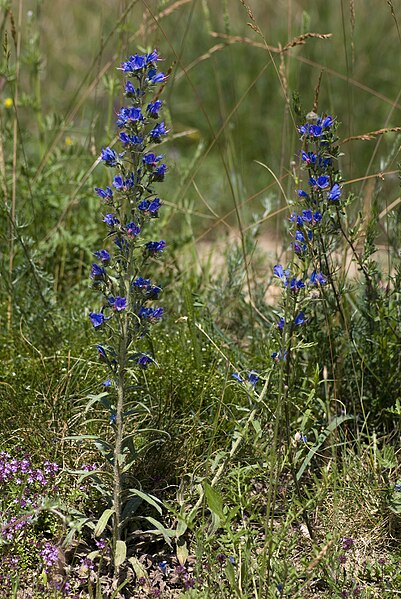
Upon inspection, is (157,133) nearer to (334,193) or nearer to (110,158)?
(110,158)

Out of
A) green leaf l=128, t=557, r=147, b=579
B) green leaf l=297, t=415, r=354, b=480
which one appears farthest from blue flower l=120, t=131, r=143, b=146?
green leaf l=128, t=557, r=147, b=579

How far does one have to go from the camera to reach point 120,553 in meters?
2.55

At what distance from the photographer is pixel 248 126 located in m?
6.22

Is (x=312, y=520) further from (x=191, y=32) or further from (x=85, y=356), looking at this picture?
(x=191, y=32)

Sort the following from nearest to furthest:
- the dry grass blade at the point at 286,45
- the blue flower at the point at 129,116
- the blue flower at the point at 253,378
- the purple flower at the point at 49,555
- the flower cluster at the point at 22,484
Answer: the blue flower at the point at 129,116
the purple flower at the point at 49,555
the flower cluster at the point at 22,484
the blue flower at the point at 253,378
the dry grass blade at the point at 286,45

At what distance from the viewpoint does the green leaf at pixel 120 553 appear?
2543 millimetres

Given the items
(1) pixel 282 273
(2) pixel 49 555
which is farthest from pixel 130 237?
(2) pixel 49 555

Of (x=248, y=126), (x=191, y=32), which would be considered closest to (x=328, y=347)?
(x=248, y=126)

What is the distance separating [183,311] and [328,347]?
0.69m

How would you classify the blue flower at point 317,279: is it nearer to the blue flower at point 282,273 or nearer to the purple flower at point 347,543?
the blue flower at point 282,273

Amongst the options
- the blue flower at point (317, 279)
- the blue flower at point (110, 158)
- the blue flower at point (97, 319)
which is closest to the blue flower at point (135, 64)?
the blue flower at point (110, 158)

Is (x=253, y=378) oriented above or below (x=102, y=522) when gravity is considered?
above

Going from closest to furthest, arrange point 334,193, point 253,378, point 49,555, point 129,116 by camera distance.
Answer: point 129,116 < point 49,555 < point 334,193 < point 253,378

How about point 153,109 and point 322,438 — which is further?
point 322,438
